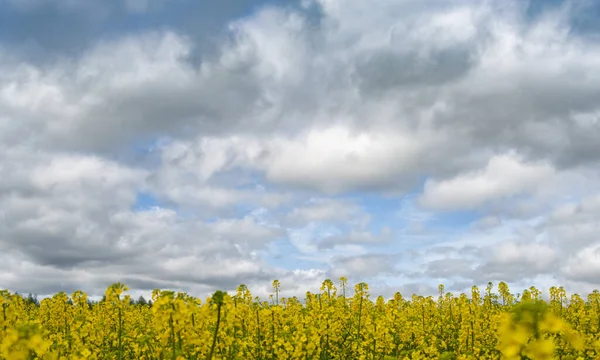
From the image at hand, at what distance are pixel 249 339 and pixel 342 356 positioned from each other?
3.64m

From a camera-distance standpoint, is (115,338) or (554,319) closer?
(554,319)

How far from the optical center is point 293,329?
16.5 m

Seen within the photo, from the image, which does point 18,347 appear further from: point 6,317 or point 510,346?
point 510,346

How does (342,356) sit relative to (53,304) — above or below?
below

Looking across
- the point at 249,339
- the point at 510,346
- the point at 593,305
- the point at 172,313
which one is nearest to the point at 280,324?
the point at 249,339

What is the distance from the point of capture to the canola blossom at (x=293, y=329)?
Result: 589 cm

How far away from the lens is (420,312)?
2278cm

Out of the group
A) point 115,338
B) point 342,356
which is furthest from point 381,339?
point 115,338

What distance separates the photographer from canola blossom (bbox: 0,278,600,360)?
232 inches

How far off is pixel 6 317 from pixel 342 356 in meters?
9.72

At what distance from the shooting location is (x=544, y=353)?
147 inches

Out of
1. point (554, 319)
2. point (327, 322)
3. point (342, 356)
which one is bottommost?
point (342, 356)

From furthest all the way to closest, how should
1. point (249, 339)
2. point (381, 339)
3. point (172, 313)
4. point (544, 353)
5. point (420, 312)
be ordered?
1. point (420, 312)
2. point (381, 339)
3. point (249, 339)
4. point (172, 313)
5. point (544, 353)

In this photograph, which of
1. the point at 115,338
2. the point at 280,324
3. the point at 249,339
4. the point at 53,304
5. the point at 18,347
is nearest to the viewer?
the point at 18,347
